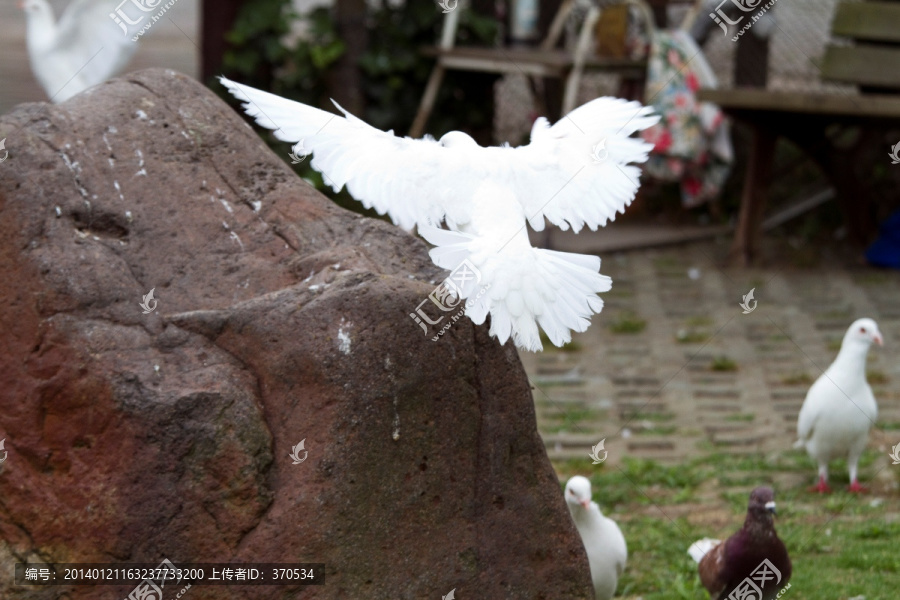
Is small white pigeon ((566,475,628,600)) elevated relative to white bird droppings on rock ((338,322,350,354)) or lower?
lower

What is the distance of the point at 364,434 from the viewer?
3154 mm

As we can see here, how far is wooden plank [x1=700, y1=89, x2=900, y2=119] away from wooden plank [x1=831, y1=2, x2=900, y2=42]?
1.08 meters

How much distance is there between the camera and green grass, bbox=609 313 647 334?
7504mm

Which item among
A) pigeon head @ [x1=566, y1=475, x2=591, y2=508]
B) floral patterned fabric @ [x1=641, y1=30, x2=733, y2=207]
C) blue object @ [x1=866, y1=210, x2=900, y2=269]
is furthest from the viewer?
floral patterned fabric @ [x1=641, y1=30, x2=733, y2=207]

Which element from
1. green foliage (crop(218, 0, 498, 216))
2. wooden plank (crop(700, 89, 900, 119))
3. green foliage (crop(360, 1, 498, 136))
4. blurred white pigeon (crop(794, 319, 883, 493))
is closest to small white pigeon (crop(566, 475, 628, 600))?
blurred white pigeon (crop(794, 319, 883, 493))

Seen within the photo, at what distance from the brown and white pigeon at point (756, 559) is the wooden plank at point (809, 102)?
476cm

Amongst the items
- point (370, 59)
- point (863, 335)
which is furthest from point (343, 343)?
point (370, 59)

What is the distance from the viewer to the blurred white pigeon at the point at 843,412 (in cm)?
493

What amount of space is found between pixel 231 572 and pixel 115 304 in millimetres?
832

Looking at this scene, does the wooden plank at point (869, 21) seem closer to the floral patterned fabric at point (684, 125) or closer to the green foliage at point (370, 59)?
the floral patterned fabric at point (684, 125)
